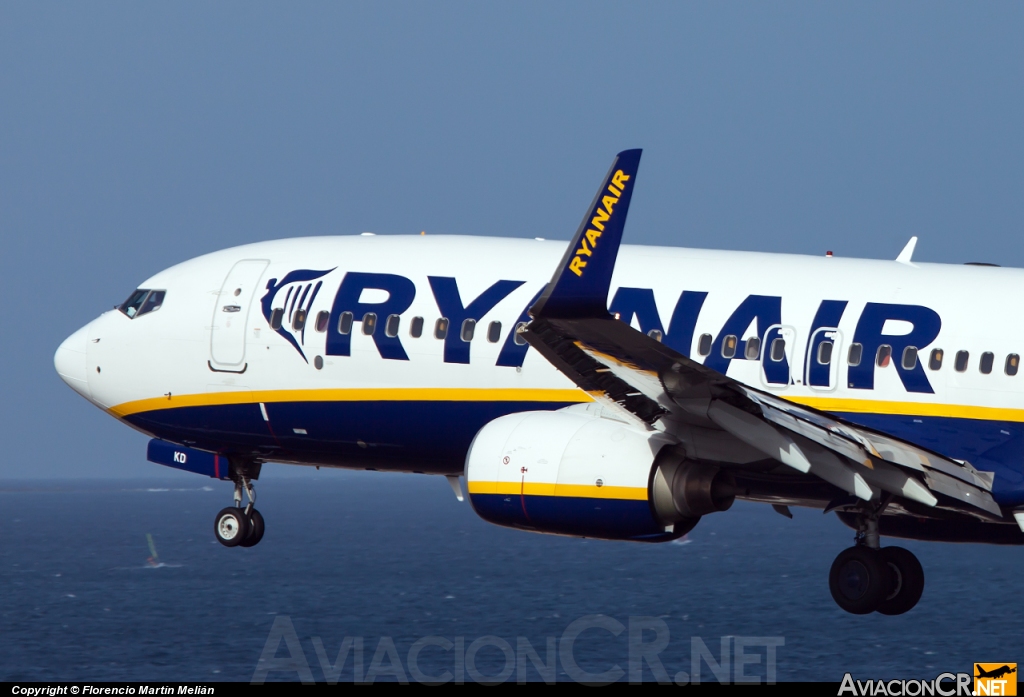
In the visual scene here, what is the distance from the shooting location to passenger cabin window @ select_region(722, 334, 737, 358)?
20.2 meters

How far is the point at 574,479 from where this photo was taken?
730 inches

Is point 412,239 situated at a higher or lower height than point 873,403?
higher

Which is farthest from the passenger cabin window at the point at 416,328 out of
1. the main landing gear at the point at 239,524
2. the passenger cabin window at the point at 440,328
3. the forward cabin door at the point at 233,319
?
the main landing gear at the point at 239,524

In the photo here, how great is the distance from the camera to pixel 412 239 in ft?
76.9

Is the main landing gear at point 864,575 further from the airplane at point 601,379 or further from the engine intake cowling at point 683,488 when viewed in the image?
the engine intake cowling at point 683,488

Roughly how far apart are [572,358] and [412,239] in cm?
757

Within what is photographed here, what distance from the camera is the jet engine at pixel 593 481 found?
60.3ft

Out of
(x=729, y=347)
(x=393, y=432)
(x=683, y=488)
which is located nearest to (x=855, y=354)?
(x=729, y=347)

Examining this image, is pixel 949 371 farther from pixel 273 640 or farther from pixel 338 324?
pixel 273 640

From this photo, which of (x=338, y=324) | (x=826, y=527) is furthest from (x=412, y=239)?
(x=826, y=527)

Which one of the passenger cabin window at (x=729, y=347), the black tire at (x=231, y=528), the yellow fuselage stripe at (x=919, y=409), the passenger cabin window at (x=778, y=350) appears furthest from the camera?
the black tire at (x=231, y=528)

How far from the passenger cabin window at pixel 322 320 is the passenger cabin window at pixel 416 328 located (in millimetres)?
1478

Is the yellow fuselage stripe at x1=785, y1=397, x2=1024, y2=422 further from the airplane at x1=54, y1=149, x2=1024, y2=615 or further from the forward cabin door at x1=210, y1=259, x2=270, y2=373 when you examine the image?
the forward cabin door at x1=210, y1=259, x2=270, y2=373

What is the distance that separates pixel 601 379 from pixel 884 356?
4768mm
